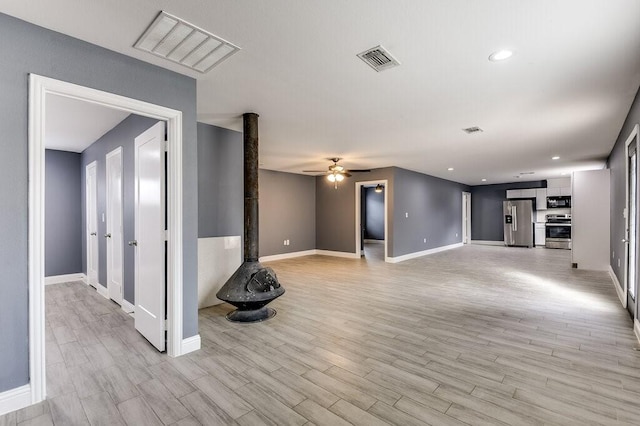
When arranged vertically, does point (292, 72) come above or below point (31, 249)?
above

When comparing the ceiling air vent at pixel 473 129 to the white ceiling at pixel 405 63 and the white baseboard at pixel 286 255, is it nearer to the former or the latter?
the white ceiling at pixel 405 63

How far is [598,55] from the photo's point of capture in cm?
237

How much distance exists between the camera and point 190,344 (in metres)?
2.72

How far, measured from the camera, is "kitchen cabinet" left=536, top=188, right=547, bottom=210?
10.6 m

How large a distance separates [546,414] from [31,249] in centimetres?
340

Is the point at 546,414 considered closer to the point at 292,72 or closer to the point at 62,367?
the point at 292,72

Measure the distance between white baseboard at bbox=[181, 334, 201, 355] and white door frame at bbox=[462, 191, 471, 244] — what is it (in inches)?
441

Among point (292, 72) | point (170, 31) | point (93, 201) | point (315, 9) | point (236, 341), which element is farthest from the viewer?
point (93, 201)

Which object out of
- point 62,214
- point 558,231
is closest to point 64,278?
point 62,214

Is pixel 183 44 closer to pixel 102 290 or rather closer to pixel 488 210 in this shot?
pixel 102 290

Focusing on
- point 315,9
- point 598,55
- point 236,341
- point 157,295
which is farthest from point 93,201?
point 598,55

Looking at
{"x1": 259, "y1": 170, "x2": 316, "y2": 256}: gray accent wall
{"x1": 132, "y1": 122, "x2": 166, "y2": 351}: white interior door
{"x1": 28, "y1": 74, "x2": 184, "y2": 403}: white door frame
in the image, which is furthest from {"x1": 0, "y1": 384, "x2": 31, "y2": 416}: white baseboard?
{"x1": 259, "y1": 170, "x2": 316, "y2": 256}: gray accent wall

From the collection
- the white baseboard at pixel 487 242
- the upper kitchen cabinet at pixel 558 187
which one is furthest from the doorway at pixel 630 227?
the white baseboard at pixel 487 242

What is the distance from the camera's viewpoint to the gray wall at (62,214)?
5477mm
